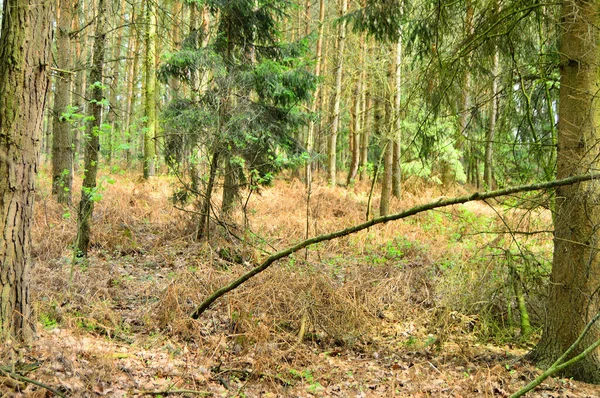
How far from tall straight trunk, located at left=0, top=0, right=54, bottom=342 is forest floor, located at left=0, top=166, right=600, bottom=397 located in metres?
0.45

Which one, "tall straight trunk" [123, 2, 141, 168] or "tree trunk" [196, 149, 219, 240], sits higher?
"tall straight trunk" [123, 2, 141, 168]

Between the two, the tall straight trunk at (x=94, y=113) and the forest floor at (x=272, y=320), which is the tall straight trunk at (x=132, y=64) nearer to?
the tall straight trunk at (x=94, y=113)

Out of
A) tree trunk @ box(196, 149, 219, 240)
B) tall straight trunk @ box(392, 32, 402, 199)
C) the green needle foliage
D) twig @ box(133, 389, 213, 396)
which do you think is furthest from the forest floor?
tall straight trunk @ box(392, 32, 402, 199)

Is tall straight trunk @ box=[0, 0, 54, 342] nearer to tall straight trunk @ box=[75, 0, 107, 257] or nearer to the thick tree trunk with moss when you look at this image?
tall straight trunk @ box=[75, 0, 107, 257]

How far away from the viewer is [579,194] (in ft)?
14.5

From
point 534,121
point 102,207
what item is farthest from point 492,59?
point 102,207

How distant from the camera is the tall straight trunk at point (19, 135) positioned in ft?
12.2

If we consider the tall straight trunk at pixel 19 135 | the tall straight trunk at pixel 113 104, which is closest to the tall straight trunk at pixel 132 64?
the tall straight trunk at pixel 113 104

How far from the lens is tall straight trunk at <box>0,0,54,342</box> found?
146 inches

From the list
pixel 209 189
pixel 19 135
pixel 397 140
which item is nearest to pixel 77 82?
pixel 209 189

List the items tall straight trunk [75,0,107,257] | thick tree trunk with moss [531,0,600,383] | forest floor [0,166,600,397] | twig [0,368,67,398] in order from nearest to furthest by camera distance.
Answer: twig [0,368,67,398] < forest floor [0,166,600,397] < thick tree trunk with moss [531,0,600,383] < tall straight trunk [75,0,107,257]

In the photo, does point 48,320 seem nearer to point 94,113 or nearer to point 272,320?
point 272,320

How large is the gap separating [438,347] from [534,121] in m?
3.33

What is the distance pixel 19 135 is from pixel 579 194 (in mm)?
5182
